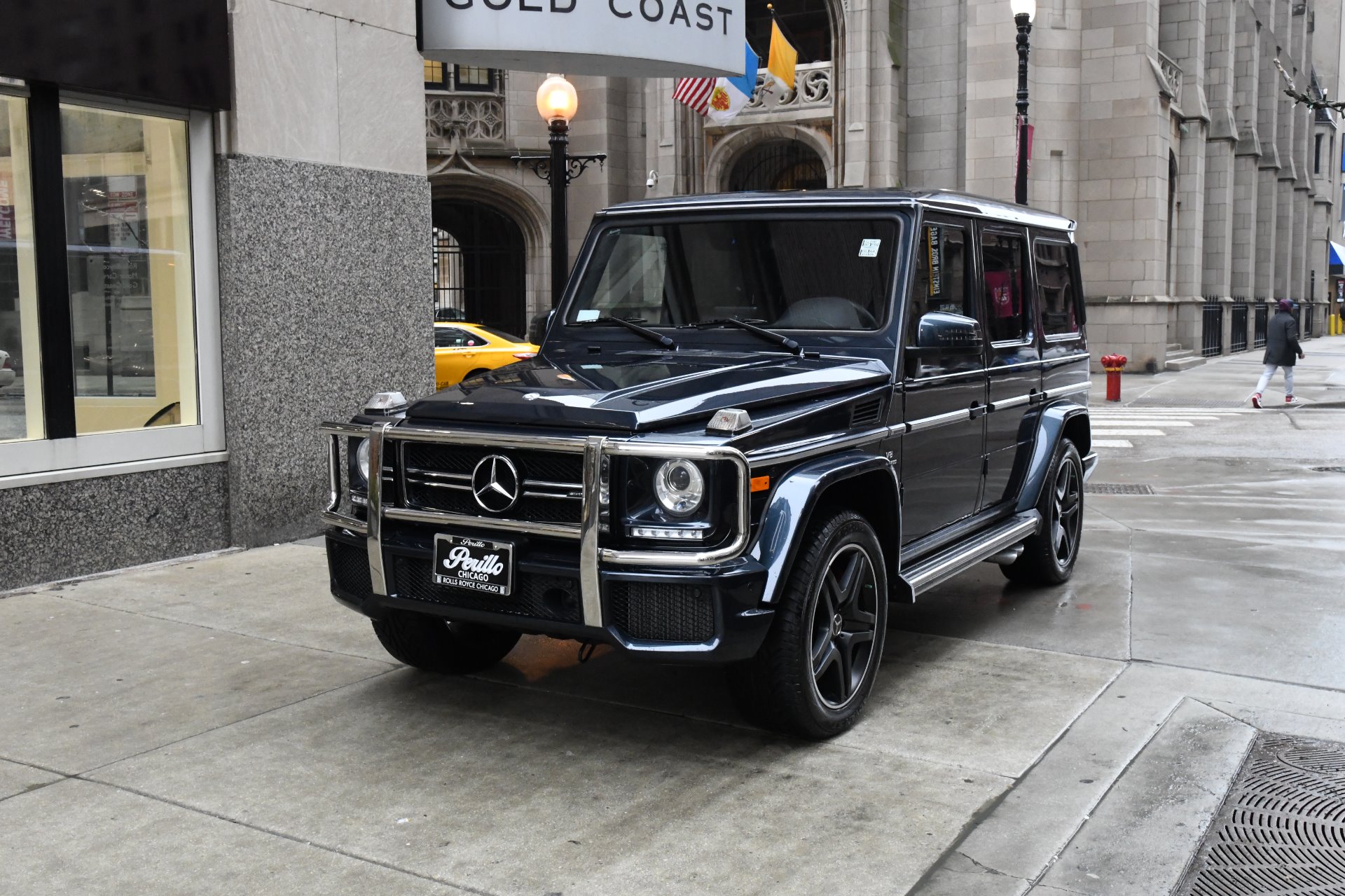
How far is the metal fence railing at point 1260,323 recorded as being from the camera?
41469 millimetres

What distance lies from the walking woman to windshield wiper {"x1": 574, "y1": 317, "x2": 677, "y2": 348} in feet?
56.1

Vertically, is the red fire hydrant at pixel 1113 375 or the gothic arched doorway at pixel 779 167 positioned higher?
the gothic arched doorway at pixel 779 167

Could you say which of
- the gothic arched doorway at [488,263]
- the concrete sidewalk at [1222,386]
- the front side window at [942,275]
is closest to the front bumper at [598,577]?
the front side window at [942,275]

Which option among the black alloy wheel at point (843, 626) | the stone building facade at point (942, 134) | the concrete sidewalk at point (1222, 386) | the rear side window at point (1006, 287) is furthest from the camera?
the stone building facade at point (942, 134)

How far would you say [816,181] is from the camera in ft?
106

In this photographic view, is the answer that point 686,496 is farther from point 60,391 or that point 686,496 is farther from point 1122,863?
point 60,391

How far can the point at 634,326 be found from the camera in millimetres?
6070

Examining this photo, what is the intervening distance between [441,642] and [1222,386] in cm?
2253

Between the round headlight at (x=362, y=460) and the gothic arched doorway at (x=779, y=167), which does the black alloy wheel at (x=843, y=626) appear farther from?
Result: the gothic arched doorway at (x=779, y=167)

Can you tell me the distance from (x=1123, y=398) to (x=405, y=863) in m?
20.9

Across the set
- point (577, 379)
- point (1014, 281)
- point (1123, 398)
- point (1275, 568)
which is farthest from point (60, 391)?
point (1123, 398)

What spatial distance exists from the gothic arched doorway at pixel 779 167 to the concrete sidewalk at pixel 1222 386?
8080mm

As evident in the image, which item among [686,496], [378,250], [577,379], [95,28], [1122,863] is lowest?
[1122,863]

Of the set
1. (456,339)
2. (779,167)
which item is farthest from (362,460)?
(779,167)
